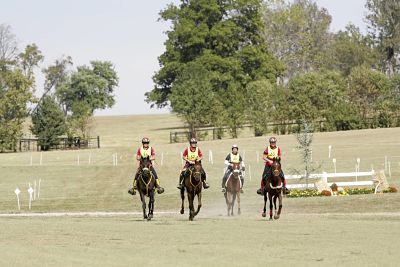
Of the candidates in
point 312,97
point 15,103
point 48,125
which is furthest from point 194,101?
point 15,103

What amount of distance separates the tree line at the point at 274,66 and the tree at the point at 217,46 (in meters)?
0.14

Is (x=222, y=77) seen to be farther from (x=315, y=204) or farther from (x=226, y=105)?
(x=315, y=204)

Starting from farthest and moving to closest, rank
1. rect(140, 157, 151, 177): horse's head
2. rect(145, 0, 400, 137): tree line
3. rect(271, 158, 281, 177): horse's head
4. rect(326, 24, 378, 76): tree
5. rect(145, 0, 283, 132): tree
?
1. rect(326, 24, 378, 76): tree
2. rect(145, 0, 283, 132): tree
3. rect(145, 0, 400, 137): tree line
4. rect(140, 157, 151, 177): horse's head
5. rect(271, 158, 281, 177): horse's head

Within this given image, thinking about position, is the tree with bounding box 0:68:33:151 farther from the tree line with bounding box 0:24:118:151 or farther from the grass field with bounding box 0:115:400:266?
the grass field with bounding box 0:115:400:266

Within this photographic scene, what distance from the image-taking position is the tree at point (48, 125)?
109062mm

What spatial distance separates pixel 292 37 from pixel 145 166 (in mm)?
116264

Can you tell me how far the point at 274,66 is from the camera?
425 feet

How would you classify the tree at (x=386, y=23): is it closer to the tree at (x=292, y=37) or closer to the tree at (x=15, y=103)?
the tree at (x=292, y=37)

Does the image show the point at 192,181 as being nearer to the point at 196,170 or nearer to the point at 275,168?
the point at 196,170

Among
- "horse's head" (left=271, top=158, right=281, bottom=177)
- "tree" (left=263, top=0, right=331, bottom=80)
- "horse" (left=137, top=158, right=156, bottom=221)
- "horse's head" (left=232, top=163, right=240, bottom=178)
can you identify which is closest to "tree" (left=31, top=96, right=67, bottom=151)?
"tree" (left=263, top=0, right=331, bottom=80)

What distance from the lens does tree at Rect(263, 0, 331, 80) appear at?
5576 inches

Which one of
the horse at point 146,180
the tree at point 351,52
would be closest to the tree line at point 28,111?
the tree at point 351,52

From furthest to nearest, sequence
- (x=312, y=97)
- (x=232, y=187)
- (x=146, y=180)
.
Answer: (x=312, y=97) → (x=232, y=187) → (x=146, y=180)

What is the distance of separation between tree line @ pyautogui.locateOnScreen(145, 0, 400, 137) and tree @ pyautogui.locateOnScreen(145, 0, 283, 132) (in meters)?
0.14
